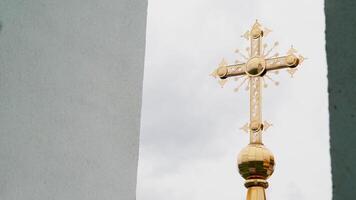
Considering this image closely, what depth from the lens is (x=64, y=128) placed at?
187 centimetres

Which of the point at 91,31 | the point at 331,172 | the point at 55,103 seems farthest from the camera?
the point at 91,31

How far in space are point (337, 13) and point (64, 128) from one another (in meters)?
1.08

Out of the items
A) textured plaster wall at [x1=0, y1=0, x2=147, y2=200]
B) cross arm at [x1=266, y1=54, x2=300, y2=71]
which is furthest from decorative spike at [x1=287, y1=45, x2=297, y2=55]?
textured plaster wall at [x1=0, y1=0, x2=147, y2=200]

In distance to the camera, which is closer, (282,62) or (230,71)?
(282,62)

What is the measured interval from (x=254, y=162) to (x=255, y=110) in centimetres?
104

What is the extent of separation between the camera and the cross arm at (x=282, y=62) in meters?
10.7

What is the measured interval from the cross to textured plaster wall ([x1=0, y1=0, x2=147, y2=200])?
9225mm

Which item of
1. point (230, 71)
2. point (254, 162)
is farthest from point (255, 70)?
point (254, 162)

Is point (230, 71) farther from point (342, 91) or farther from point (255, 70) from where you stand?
point (342, 91)

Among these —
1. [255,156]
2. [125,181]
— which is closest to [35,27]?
[125,181]

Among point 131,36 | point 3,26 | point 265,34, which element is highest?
point 265,34

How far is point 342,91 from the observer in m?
0.97

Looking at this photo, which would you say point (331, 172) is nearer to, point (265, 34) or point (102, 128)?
point (102, 128)

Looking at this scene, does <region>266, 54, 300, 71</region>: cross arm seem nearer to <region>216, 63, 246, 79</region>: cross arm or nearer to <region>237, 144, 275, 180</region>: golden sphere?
<region>216, 63, 246, 79</region>: cross arm
